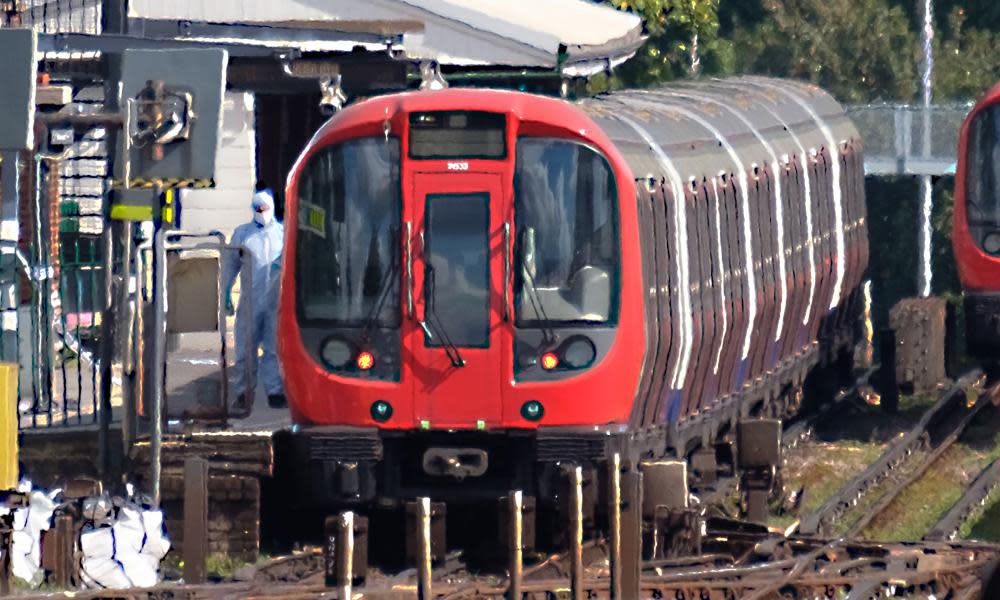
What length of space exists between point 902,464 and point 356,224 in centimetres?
623

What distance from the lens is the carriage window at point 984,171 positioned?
71.4ft

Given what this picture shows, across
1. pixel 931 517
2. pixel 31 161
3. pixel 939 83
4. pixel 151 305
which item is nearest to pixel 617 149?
pixel 151 305

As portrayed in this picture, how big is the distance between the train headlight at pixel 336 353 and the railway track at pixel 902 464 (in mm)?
3110

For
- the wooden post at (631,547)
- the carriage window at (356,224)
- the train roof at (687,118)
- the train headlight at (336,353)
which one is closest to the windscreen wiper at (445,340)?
the carriage window at (356,224)

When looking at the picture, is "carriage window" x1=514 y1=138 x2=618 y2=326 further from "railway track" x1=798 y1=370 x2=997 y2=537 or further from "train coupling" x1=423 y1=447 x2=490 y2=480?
"railway track" x1=798 y1=370 x2=997 y2=537

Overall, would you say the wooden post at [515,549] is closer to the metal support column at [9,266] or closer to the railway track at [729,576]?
the railway track at [729,576]

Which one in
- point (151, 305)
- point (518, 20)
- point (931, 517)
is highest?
point (518, 20)

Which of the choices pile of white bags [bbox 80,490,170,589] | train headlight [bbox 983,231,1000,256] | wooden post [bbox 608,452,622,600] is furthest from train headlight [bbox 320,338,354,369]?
train headlight [bbox 983,231,1000,256]

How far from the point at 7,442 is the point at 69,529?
62 cm

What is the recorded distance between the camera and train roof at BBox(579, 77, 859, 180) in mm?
16719

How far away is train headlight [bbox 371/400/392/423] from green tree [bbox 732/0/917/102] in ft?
85.6

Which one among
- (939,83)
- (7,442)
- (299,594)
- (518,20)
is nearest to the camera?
(299,594)

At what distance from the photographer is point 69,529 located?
1408 centimetres

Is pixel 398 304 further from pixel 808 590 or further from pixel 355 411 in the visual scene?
pixel 808 590
